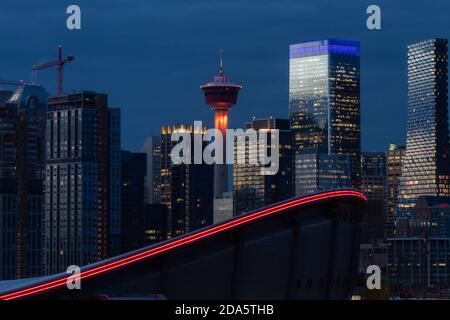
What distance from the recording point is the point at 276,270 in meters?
56.2

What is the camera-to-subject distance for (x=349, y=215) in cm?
6122

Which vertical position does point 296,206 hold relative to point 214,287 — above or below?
above

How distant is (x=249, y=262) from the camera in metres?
54.3

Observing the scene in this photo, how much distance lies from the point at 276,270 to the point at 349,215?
6901mm

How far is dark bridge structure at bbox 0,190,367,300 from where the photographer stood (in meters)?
49.3

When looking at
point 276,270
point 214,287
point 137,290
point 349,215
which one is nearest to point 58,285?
point 137,290

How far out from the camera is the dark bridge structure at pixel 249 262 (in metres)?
49.3
